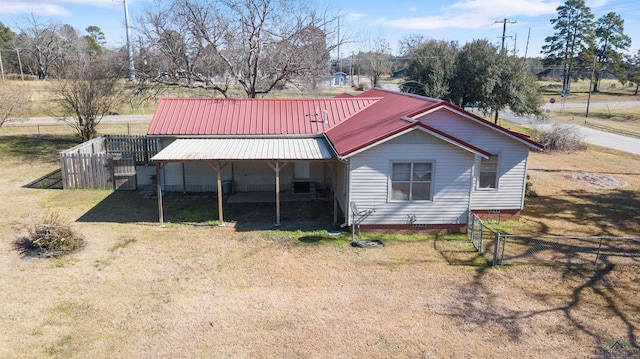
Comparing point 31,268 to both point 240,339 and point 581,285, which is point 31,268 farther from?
point 581,285

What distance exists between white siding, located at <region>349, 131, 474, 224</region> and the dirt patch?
10196mm

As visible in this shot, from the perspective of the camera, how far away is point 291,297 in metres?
10.1

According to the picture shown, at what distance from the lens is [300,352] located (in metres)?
8.03

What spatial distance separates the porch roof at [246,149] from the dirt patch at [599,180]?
12875mm

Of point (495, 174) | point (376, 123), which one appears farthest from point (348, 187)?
point (495, 174)

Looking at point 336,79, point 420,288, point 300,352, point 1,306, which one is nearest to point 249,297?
point 300,352

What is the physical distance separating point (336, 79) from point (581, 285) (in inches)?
3059

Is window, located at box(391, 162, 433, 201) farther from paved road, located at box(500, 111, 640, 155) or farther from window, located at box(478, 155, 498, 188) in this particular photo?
paved road, located at box(500, 111, 640, 155)

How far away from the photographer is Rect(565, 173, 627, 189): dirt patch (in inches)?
803

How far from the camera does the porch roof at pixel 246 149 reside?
1423 centimetres

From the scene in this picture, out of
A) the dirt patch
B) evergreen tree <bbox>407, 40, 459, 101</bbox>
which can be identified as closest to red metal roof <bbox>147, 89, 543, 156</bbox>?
the dirt patch

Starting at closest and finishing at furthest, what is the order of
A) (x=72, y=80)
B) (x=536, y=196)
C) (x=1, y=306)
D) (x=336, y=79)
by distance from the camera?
(x=1, y=306), (x=536, y=196), (x=72, y=80), (x=336, y=79)

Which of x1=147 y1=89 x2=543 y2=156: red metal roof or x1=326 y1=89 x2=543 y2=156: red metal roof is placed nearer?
x1=326 y1=89 x2=543 y2=156: red metal roof

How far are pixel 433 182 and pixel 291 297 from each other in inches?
242
